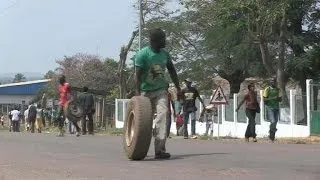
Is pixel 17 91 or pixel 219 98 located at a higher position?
pixel 17 91

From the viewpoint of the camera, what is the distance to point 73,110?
69.2ft

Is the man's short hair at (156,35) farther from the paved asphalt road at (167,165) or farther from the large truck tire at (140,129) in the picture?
the paved asphalt road at (167,165)

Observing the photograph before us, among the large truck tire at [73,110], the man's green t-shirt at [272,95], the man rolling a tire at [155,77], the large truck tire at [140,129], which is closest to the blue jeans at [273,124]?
the man's green t-shirt at [272,95]

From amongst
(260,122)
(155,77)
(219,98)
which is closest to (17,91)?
(260,122)

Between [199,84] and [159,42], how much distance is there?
34.8 meters

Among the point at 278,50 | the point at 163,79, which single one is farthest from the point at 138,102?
the point at 278,50

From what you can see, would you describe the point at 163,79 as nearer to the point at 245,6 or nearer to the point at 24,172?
the point at 24,172

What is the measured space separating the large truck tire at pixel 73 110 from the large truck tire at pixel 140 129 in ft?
33.3

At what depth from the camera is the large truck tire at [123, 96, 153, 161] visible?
923cm

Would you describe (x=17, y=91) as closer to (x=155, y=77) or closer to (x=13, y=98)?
(x=13, y=98)

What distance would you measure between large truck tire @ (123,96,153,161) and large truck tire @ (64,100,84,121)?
10149 mm

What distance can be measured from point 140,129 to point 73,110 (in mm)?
12145

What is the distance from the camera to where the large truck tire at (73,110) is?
19769mm

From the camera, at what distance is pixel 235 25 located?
3381 centimetres
